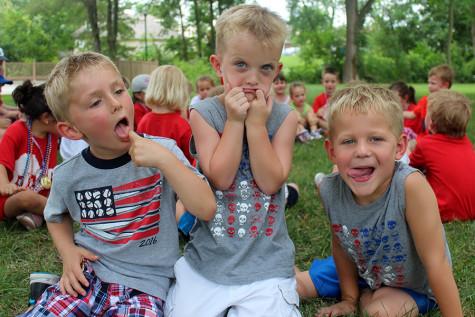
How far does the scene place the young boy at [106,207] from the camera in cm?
221

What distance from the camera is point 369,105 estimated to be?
224 cm

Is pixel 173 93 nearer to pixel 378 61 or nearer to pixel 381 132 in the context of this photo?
pixel 381 132

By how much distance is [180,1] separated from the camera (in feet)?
121

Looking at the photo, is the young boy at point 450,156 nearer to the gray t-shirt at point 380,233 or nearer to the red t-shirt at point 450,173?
the red t-shirt at point 450,173

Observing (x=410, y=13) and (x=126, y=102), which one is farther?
(x=410, y=13)

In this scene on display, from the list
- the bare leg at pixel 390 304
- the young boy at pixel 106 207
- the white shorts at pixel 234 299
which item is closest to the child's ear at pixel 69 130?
Answer: the young boy at pixel 106 207

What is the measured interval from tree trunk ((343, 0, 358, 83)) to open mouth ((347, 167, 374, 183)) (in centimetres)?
1849

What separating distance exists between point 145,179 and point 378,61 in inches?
1589

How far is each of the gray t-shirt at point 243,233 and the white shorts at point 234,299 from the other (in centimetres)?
3

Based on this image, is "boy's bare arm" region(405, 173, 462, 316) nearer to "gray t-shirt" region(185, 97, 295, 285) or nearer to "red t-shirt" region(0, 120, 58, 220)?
"gray t-shirt" region(185, 97, 295, 285)

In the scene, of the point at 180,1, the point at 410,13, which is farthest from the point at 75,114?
the point at 410,13

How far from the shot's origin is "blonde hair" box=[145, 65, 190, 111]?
15.9ft

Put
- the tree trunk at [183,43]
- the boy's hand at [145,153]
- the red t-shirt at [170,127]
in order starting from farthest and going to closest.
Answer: the tree trunk at [183,43] < the red t-shirt at [170,127] < the boy's hand at [145,153]

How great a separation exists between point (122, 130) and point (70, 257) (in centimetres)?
60
